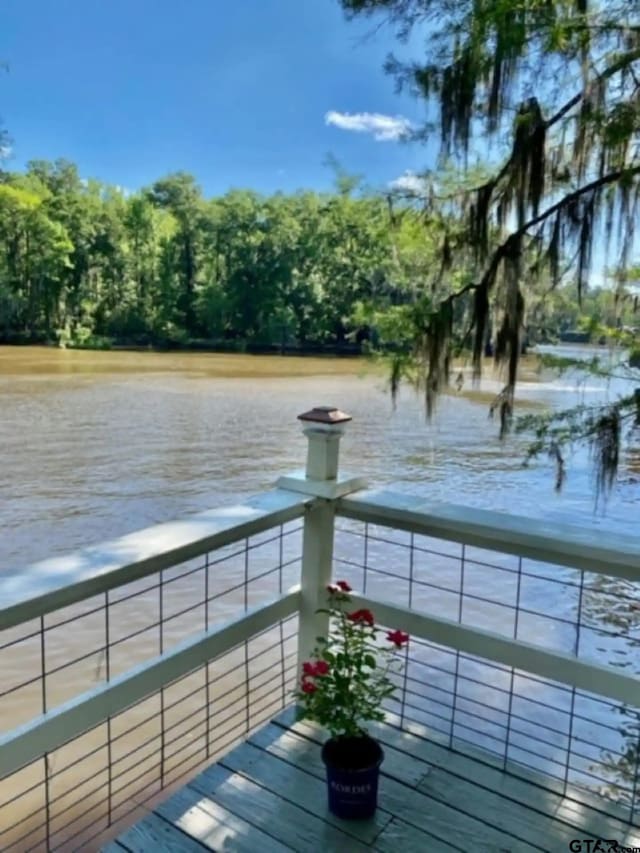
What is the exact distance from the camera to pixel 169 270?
3403cm

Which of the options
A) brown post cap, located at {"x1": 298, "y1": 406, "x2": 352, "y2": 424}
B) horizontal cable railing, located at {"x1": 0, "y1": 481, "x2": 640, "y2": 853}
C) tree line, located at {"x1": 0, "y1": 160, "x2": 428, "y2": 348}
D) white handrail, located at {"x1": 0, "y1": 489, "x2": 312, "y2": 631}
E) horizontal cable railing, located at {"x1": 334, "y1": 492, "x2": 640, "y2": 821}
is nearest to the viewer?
white handrail, located at {"x1": 0, "y1": 489, "x2": 312, "y2": 631}

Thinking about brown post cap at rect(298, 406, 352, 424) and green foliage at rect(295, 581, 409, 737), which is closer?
green foliage at rect(295, 581, 409, 737)

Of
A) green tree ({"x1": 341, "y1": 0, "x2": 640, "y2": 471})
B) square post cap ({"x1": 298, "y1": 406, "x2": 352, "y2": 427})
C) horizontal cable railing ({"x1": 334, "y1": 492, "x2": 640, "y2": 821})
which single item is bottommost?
horizontal cable railing ({"x1": 334, "y1": 492, "x2": 640, "y2": 821})

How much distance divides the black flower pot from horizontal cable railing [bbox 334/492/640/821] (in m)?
0.32

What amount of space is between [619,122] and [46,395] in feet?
41.9

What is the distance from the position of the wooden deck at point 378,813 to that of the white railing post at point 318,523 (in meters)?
0.32

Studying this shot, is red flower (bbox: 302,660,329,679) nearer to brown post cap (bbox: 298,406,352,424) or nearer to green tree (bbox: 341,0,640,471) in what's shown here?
brown post cap (bbox: 298,406,352,424)

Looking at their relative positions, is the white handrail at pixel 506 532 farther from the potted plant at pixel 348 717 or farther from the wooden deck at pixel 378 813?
the wooden deck at pixel 378 813

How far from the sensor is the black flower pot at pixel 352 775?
1450 mm

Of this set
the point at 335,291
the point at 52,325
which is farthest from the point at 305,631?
the point at 52,325

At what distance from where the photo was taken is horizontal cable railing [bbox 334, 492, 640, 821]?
4.99 ft

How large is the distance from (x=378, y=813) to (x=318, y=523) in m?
0.71

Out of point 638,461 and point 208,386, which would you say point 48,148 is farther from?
point 638,461

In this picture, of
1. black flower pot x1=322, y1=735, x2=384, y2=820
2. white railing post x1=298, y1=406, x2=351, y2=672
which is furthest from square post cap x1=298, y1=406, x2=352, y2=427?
black flower pot x1=322, y1=735, x2=384, y2=820
